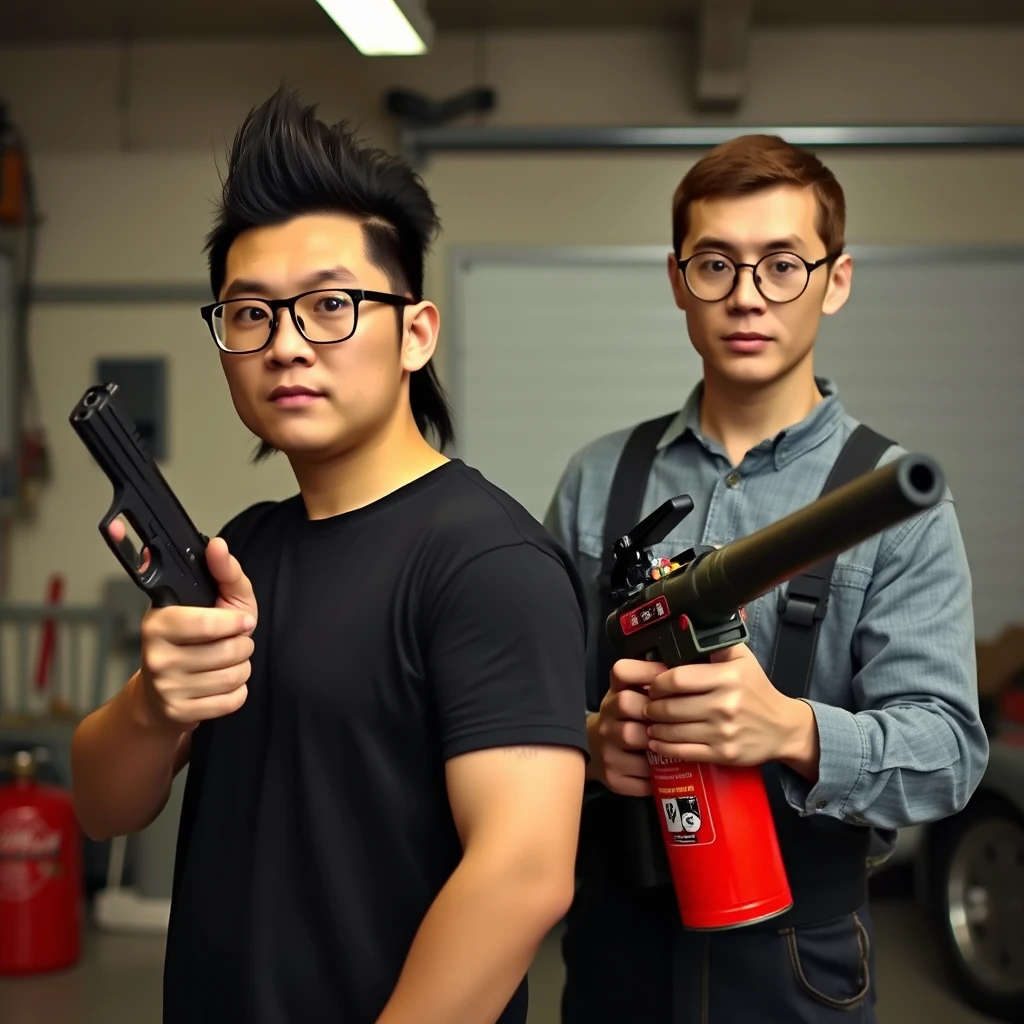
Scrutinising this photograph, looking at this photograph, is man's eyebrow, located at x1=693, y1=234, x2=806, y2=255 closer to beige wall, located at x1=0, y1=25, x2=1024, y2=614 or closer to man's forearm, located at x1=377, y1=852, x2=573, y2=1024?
man's forearm, located at x1=377, y1=852, x2=573, y2=1024

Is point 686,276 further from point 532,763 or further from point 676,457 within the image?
point 532,763

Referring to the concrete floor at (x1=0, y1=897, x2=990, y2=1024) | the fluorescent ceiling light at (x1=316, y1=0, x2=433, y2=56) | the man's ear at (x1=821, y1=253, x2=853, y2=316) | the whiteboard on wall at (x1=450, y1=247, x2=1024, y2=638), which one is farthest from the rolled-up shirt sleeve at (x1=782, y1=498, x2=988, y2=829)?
the whiteboard on wall at (x1=450, y1=247, x2=1024, y2=638)

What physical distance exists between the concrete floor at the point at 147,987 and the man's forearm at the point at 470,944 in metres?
2.66

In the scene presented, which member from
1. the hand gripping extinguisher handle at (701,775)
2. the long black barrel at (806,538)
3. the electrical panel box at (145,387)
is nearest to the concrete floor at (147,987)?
the electrical panel box at (145,387)

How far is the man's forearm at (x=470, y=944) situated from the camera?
3.20ft

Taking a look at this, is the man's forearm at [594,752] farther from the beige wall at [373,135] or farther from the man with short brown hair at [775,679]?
the beige wall at [373,135]

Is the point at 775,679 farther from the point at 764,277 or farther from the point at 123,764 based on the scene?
the point at 123,764

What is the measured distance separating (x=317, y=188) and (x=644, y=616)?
1.83ft

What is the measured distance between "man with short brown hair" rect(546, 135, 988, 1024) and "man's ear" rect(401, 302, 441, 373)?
0.40 m

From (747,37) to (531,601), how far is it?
4010 mm

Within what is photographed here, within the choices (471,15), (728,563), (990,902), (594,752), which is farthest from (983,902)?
(471,15)

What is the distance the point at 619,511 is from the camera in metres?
1.61

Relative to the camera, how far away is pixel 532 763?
3.29ft

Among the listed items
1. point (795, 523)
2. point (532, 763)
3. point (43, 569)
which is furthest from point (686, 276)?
point (43, 569)
